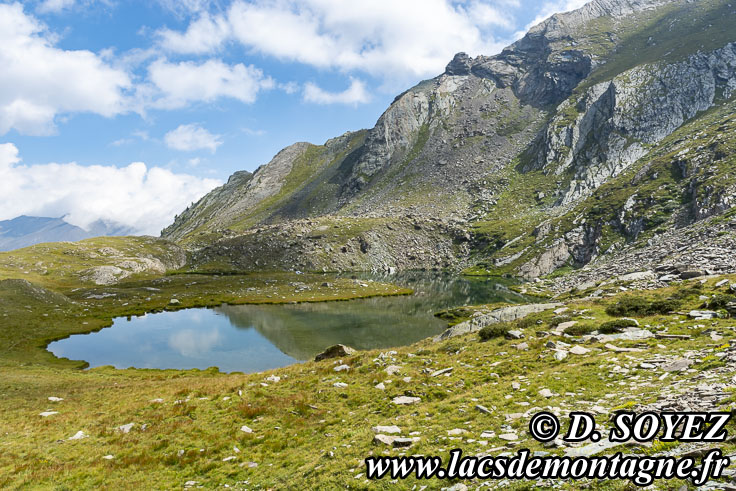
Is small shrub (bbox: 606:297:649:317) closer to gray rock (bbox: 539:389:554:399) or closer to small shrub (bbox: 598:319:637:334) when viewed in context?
small shrub (bbox: 598:319:637:334)

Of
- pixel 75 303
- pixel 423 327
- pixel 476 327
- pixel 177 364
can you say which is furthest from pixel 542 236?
pixel 75 303

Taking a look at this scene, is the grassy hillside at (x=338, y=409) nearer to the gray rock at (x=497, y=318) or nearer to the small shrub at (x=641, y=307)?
the small shrub at (x=641, y=307)

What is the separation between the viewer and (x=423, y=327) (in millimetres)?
67500

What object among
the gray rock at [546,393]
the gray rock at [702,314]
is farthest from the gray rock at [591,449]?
the gray rock at [702,314]

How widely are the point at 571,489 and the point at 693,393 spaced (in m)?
5.94

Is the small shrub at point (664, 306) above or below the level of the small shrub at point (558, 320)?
above

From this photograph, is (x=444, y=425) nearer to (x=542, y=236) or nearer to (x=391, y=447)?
(x=391, y=447)

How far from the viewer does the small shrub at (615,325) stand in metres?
23.1

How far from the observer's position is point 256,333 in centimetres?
6650

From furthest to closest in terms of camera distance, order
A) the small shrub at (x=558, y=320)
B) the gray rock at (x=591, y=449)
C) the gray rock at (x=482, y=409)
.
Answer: the small shrub at (x=558, y=320) < the gray rock at (x=482, y=409) < the gray rock at (x=591, y=449)

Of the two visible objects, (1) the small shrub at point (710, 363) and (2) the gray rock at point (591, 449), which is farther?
(1) the small shrub at point (710, 363)

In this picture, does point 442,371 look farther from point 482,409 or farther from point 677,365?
point 677,365
